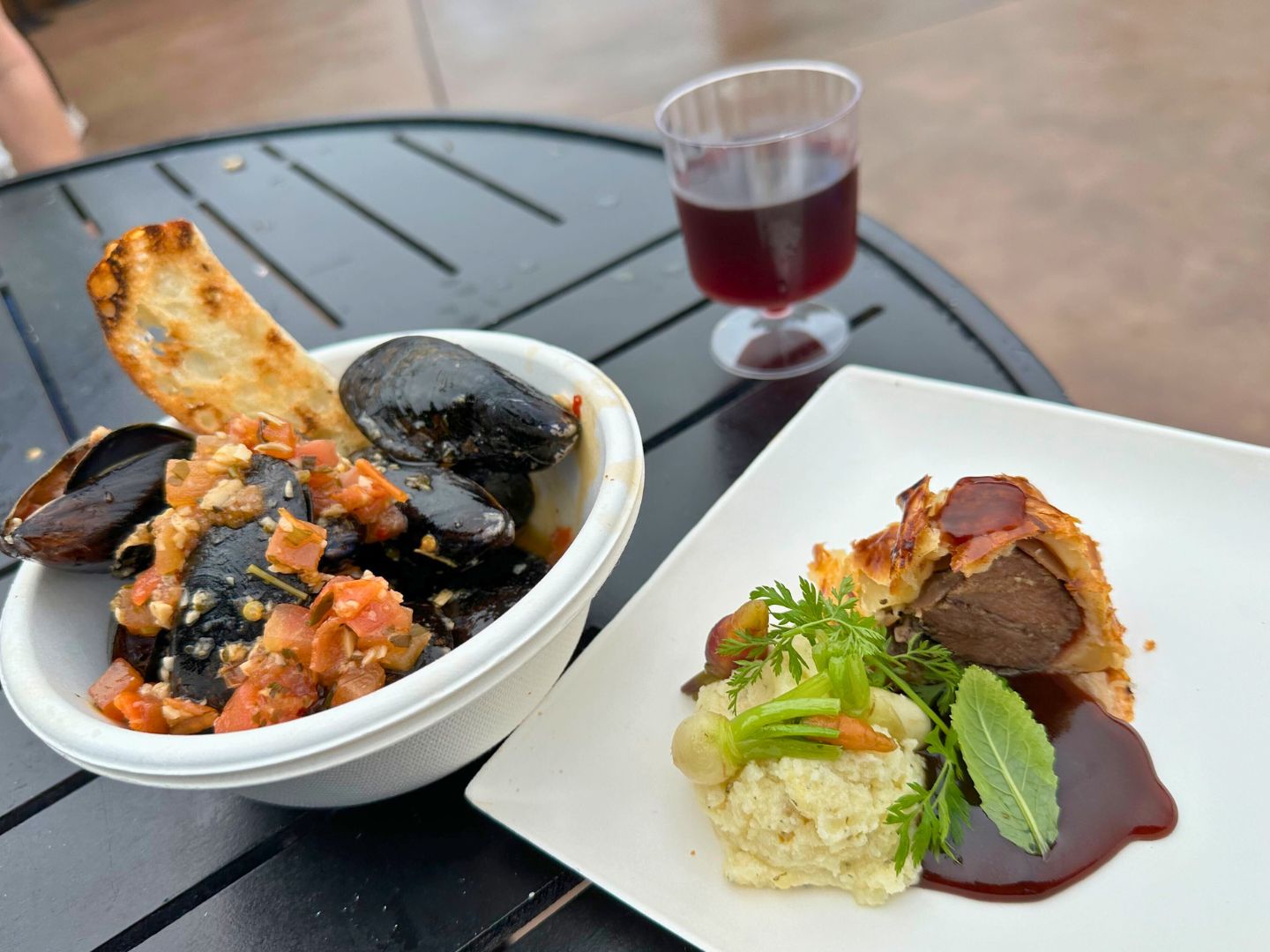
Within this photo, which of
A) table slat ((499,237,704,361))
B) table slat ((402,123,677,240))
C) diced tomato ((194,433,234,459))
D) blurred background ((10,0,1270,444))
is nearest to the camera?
diced tomato ((194,433,234,459))

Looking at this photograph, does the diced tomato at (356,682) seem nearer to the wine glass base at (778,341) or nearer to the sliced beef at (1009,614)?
the sliced beef at (1009,614)

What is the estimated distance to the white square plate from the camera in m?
0.76

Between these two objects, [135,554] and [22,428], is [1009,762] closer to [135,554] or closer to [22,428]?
[135,554]

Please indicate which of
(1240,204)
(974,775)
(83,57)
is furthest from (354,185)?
(83,57)

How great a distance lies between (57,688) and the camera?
0.83m

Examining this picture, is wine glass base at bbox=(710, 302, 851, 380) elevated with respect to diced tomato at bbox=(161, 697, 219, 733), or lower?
lower

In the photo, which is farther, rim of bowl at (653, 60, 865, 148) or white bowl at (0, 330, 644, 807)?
rim of bowl at (653, 60, 865, 148)

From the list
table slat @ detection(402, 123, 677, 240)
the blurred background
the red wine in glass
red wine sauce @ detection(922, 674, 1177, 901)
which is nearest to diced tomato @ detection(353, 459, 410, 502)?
red wine sauce @ detection(922, 674, 1177, 901)

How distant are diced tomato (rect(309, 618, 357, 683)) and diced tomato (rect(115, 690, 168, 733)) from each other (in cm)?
14

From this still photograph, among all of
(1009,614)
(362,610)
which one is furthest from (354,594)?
(1009,614)

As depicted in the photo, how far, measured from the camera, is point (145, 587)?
34.1 inches

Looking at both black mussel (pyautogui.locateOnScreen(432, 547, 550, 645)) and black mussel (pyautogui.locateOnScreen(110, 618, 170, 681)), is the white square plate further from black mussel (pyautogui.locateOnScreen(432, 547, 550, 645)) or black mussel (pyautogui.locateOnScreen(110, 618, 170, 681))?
black mussel (pyautogui.locateOnScreen(110, 618, 170, 681))

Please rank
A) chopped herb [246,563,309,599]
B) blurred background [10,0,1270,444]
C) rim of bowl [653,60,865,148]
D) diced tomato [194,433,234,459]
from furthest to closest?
blurred background [10,0,1270,444], rim of bowl [653,60,865,148], diced tomato [194,433,234,459], chopped herb [246,563,309,599]

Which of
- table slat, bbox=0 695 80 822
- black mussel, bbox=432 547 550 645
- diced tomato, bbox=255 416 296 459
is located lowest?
table slat, bbox=0 695 80 822
